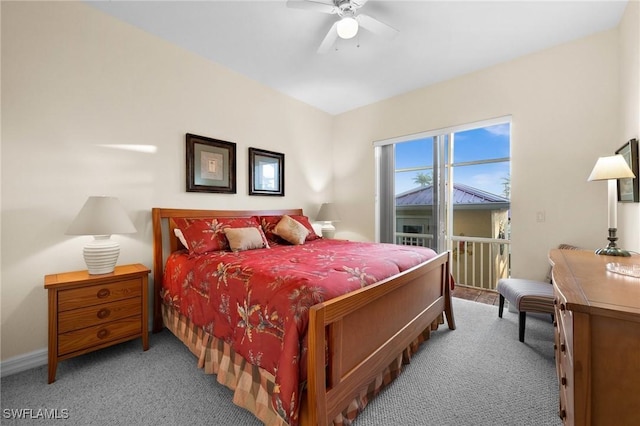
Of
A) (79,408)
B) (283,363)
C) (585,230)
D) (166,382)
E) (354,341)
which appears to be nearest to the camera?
(283,363)

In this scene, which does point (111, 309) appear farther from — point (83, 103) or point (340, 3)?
point (340, 3)

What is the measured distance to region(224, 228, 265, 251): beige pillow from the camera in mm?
2615

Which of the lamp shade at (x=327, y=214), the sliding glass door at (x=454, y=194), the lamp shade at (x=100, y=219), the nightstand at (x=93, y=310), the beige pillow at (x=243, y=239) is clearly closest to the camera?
the nightstand at (x=93, y=310)

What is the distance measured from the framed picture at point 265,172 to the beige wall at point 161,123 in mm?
116

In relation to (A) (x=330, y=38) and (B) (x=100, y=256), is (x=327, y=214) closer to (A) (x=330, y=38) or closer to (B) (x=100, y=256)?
(A) (x=330, y=38)

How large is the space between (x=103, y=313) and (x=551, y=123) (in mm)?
4547

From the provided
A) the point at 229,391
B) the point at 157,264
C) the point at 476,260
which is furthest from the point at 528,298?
the point at 157,264

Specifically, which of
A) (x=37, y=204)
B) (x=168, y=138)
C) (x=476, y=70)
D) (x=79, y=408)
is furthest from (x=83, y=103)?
(x=476, y=70)

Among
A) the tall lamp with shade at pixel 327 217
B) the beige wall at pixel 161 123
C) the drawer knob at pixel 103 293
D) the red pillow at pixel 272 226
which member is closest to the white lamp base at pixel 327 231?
the tall lamp with shade at pixel 327 217

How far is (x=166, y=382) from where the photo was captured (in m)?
1.84

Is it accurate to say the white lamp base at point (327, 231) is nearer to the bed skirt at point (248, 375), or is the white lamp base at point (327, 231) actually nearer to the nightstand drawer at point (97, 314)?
the bed skirt at point (248, 375)

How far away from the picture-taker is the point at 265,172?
12.2ft

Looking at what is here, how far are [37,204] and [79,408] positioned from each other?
1.51 metres

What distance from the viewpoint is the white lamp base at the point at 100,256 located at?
2043mm
